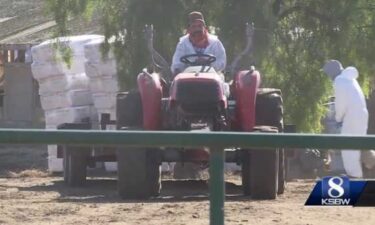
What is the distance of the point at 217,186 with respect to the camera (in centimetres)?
464

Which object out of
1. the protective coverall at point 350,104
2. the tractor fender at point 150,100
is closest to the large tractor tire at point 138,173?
the tractor fender at point 150,100

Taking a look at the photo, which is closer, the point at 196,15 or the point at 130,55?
the point at 196,15

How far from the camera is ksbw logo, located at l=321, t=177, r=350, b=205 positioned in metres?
4.74

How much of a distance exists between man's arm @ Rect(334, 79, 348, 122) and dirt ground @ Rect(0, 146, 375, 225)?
2581 mm

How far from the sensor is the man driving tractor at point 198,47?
1106 cm

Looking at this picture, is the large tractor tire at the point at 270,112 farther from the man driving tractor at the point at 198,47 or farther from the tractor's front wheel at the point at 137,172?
the tractor's front wheel at the point at 137,172

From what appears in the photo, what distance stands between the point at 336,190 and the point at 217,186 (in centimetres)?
59

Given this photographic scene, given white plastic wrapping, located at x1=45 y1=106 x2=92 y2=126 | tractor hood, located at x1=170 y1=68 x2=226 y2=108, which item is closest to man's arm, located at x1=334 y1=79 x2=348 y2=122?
white plastic wrapping, located at x1=45 y1=106 x2=92 y2=126

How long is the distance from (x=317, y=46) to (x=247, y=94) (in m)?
6.95

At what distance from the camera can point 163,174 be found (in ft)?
48.2

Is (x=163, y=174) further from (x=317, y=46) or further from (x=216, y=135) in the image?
(x=216, y=135)

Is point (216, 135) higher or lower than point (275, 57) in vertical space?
lower

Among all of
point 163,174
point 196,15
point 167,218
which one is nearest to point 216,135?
point 167,218

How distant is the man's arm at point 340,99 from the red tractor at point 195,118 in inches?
166
